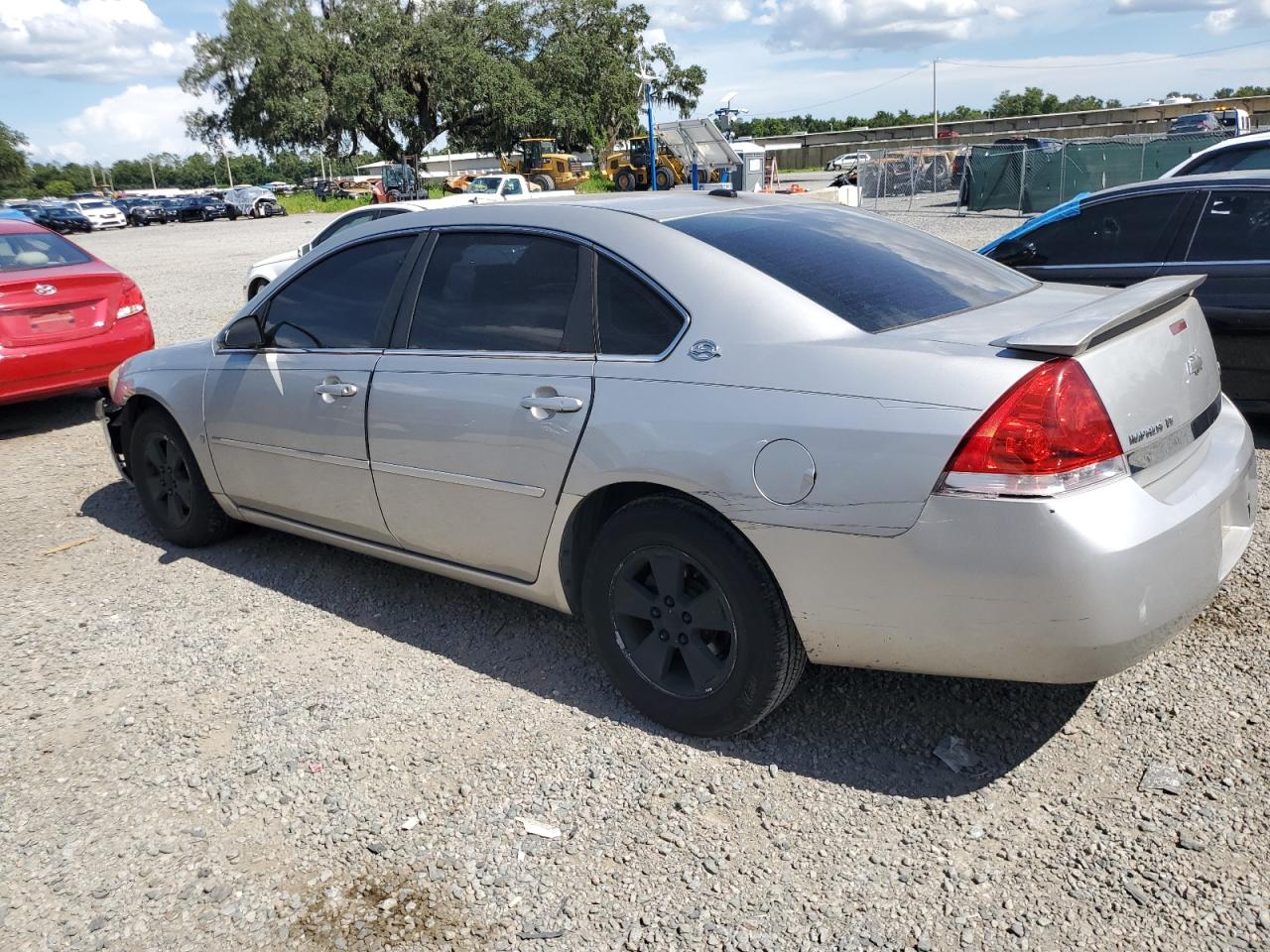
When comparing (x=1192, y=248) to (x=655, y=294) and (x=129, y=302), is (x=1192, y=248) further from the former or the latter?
(x=129, y=302)

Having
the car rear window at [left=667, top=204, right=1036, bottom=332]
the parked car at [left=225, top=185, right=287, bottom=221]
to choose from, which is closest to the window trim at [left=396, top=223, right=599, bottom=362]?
the car rear window at [left=667, top=204, right=1036, bottom=332]

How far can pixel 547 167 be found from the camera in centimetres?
4612

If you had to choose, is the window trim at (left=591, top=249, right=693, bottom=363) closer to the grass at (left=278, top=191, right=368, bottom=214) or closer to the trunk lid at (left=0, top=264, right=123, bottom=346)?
the trunk lid at (left=0, top=264, right=123, bottom=346)

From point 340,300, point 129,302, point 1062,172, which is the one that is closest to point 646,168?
point 1062,172

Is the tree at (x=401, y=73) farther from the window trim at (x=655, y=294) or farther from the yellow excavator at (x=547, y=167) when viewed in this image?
the window trim at (x=655, y=294)

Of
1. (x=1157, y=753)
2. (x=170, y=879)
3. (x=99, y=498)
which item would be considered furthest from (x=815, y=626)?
(x=99, y=498)

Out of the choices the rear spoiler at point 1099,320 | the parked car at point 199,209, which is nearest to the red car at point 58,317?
the rear spoiler at point 1099,320

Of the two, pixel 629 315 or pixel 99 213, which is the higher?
pixel 629 315

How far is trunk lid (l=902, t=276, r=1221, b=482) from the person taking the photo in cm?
260

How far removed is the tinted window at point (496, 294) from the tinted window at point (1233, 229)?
4167 millimetres

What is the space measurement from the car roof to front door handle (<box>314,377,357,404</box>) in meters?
4.40

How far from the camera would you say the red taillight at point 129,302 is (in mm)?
8148

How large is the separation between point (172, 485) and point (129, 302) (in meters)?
3.93

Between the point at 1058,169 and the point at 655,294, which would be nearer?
the point at 655,294
